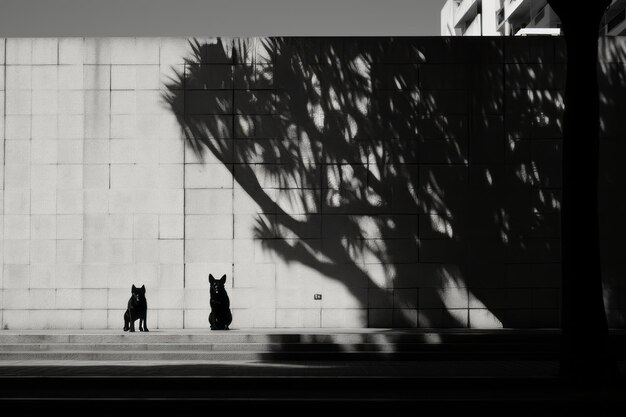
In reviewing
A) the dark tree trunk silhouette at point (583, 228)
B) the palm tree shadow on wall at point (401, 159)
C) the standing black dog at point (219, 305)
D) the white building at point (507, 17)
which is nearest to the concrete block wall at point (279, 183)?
the palm tree shadow on wall at point (401, 159)

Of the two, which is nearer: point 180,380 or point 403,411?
point 403,411

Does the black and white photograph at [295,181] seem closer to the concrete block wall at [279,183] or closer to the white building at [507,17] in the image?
the concrete block wall at [279,183]

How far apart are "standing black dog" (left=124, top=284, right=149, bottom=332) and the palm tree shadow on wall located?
3.48 meters

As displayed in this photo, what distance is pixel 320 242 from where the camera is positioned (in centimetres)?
2036

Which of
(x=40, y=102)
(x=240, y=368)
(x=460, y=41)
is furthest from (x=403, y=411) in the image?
(x=40, y=102)

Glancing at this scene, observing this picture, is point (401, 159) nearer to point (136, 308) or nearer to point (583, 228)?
point (136, 308)

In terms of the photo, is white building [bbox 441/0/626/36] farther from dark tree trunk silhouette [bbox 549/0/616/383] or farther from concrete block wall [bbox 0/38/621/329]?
dark tree trunk silhouette [bbox 549/0/616/383]

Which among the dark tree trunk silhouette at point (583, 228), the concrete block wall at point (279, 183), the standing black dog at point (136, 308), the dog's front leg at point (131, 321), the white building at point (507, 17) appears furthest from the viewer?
the white building at point (507, 17)

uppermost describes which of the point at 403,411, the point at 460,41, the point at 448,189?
the point at 460,41

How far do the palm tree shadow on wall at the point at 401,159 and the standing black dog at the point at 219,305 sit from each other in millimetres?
2214

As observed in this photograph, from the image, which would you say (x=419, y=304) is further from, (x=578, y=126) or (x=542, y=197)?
(x=578, y=126)

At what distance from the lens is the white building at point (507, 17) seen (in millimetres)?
44219

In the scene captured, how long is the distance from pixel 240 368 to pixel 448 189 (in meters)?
8.37

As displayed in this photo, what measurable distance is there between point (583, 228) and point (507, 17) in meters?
43.7
